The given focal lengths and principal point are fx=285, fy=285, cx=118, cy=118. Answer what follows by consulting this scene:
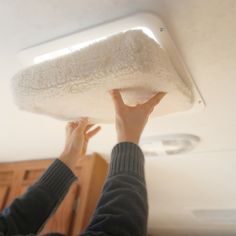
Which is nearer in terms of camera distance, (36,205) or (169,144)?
(36,205)

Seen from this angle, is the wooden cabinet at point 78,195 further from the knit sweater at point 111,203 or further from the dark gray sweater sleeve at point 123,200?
the dark gray sweater sleeve at point 123,200

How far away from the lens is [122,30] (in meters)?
0.56

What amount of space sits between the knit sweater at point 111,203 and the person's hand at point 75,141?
0.07 meters

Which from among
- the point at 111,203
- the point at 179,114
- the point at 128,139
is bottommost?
the point at 111,203

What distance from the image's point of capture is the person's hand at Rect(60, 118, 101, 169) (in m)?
0.67

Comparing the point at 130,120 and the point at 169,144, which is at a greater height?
the point at 169,144

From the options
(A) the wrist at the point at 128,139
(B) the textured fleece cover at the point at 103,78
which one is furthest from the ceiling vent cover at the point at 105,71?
(A) the wrist at the point at 128,139

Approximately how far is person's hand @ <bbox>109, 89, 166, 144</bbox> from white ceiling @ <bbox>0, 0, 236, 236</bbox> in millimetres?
167

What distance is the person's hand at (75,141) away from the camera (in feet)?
2.20

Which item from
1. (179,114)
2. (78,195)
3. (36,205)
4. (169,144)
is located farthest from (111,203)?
(78,195)

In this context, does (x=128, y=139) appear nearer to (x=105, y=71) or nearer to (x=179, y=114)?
(x=105, y=71)

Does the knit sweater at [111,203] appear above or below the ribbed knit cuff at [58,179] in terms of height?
below

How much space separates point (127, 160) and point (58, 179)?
9.2 inches

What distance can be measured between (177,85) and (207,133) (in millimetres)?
370
